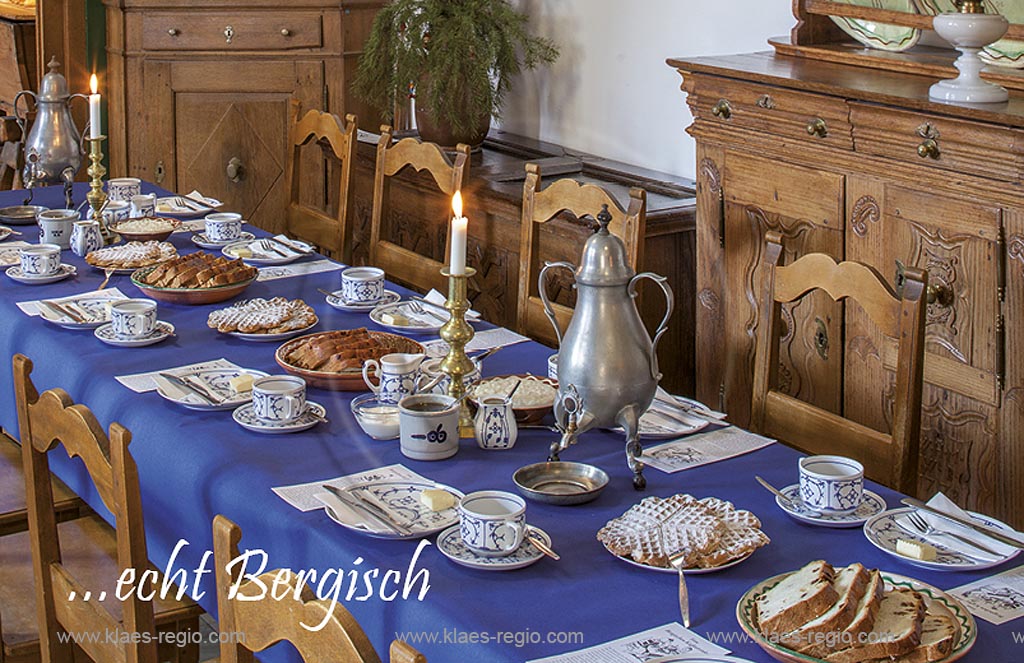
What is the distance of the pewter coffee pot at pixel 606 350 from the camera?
70.8 inches

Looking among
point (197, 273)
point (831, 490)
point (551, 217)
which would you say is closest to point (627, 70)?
point (551, 217)

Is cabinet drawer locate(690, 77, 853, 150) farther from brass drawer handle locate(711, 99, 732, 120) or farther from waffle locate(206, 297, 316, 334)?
waffle locate(206, 297, 316, 334)

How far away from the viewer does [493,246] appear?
139 inches

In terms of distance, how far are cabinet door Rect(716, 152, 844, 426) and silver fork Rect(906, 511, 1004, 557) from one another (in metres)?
1.18

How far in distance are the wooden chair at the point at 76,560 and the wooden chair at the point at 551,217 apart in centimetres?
96

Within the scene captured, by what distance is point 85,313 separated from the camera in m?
2.41

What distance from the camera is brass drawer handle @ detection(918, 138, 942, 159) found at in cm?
243

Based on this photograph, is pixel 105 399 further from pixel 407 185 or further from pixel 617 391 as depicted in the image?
pixel 407 185

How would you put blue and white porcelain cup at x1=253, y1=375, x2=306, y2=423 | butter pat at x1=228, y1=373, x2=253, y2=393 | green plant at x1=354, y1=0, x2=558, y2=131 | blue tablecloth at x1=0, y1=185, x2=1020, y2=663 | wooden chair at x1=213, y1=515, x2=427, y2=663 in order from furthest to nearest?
1. green plant at x1=354, y1=0, x2=558, y2=131
2. butter pat at x1=228, y1=373, x2=253, y2=393
3. blue and white porcelain cup at x1=253, y1=375, x2=306, y2=423
4. blue tablecloth at x1=0, y1=185, x2=1020, y2=663
5. wooden chair at x1=213, y1=515, x2=427, y2=663

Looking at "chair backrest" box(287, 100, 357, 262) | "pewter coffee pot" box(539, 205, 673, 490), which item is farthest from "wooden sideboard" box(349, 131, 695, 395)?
"pewter coffee pot" box(539, 205, 673, 490)

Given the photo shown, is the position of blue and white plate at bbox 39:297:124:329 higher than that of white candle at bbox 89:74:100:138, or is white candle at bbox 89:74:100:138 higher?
white candle at bbox 89:74:100:138

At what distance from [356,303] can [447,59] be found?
1349mm

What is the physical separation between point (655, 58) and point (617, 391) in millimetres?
2088

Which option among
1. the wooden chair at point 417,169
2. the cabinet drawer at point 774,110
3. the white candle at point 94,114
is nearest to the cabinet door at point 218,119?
the wooden chair at point 417,169
